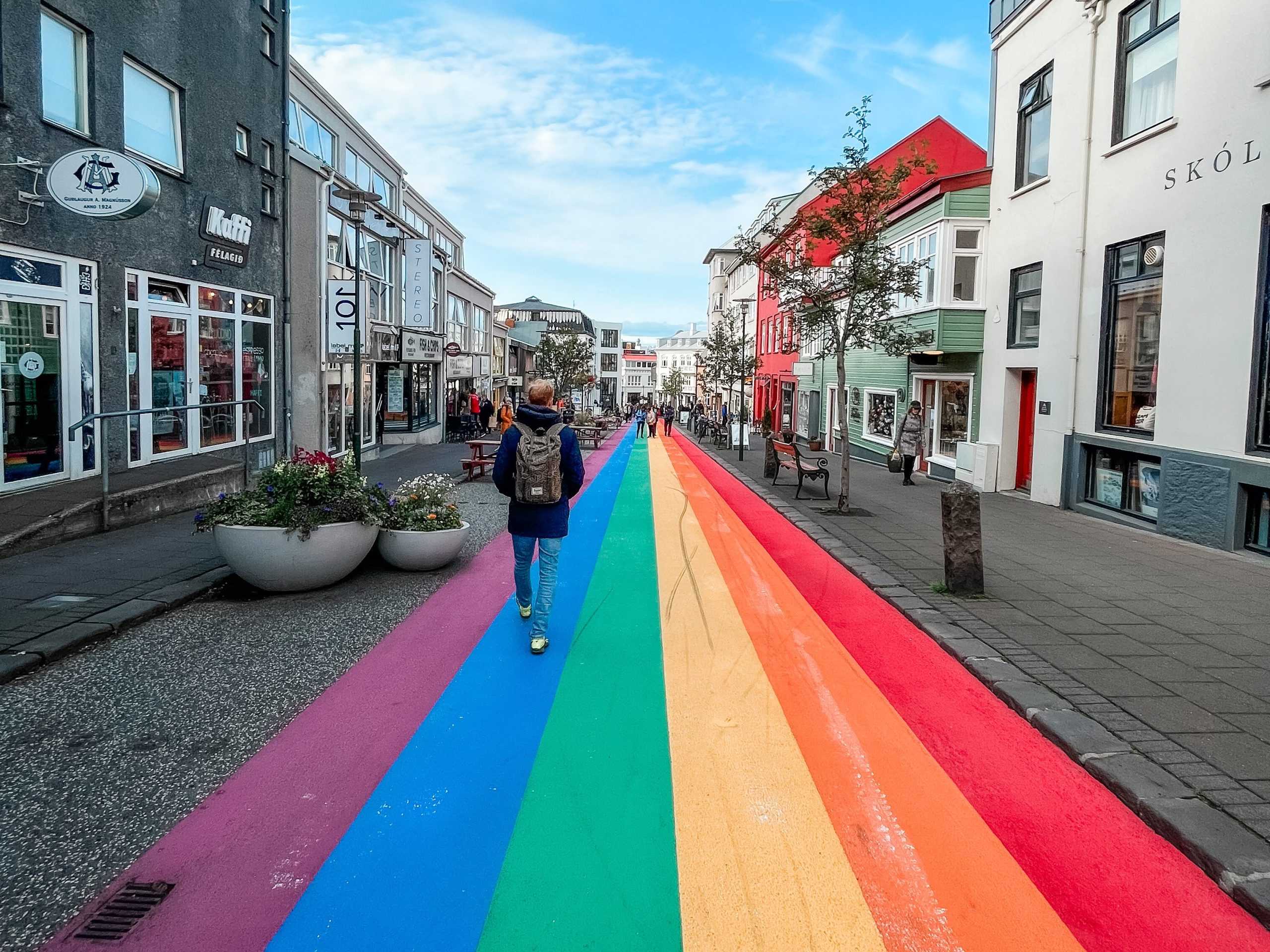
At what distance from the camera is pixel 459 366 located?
36219 mm

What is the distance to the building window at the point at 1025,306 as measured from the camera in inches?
627

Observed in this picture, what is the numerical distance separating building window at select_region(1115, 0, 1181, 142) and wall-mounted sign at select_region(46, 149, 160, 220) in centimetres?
1271

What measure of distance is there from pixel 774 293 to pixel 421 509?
8.34 m

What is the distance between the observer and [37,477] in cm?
1035

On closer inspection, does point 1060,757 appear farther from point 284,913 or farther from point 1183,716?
point 284,913

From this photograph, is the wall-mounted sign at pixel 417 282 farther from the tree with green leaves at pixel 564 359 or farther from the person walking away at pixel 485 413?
the tree with green leaves at pixel 564 359

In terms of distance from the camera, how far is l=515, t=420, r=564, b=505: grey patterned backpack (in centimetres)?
571

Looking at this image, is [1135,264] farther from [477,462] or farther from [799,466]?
[477,462]

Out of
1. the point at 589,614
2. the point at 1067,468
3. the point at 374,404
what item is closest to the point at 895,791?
the point at 589,614

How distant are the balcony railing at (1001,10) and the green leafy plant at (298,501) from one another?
15.7m

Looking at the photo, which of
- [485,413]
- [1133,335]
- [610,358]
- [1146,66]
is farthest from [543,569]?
[610,358]

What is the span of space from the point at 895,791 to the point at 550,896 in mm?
1735

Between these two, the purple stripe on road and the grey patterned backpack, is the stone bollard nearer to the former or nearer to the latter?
the grey patterned backpack

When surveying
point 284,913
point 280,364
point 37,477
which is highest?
point 280,364
